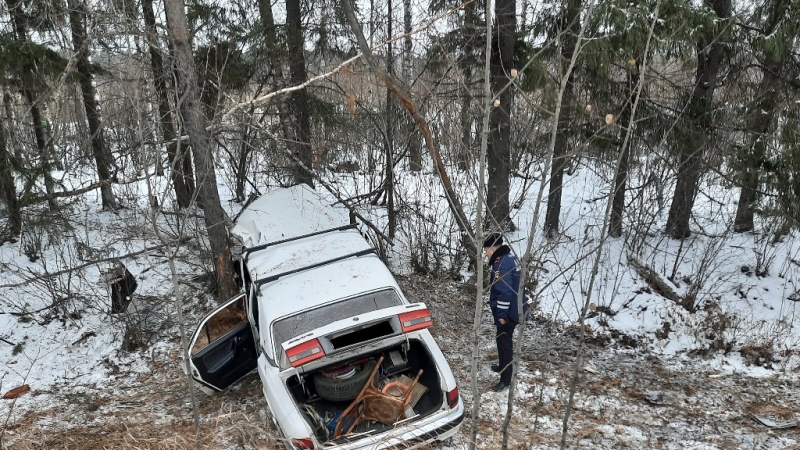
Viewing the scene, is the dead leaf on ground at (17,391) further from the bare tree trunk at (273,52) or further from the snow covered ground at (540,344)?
the bare tree trunk at (273,52)

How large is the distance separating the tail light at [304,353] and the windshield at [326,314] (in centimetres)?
50

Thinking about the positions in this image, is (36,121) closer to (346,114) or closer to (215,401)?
(346,114)

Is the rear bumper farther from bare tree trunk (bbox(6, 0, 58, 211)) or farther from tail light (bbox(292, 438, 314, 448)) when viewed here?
bare tree trunk (bbox(6, 0, 58, 211))

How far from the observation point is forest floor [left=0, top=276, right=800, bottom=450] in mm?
5691

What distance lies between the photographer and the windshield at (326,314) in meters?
5.20

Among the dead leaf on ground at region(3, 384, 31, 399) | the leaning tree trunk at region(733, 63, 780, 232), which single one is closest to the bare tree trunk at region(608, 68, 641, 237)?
the leaning tree trunk at region(733, 63, 780, 232)

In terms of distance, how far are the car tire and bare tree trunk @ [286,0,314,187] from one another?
5.36 m

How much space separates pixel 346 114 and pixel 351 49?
1555mm

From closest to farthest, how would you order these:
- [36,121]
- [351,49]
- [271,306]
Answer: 1. [271,306]
2. [351,49]
3. [36,121]

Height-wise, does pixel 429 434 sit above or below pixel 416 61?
below

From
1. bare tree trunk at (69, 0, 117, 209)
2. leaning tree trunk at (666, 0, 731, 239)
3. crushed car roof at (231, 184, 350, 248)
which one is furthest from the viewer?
bare tree trunk at (69, 0, 117, 209)

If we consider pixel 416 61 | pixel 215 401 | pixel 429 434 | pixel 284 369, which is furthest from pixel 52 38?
pixel 429 434

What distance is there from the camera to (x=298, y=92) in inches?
425

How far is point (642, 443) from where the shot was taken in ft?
18.7
